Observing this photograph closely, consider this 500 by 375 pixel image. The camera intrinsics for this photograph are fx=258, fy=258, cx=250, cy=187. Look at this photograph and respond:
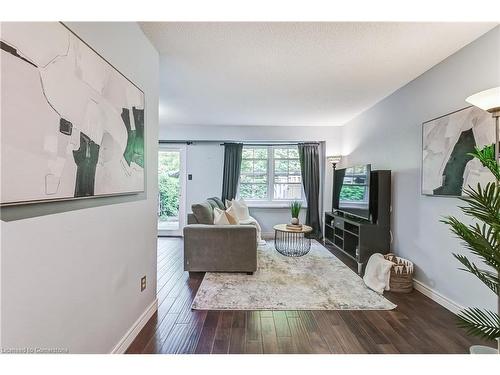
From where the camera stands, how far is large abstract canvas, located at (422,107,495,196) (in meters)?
2.11

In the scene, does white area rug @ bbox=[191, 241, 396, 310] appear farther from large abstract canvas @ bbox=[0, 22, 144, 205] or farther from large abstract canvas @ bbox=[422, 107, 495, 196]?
large abstract canvas @ bbox=[0, 22, 144, 205]

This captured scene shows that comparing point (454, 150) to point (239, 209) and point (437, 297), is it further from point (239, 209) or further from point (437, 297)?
point (239, 209)

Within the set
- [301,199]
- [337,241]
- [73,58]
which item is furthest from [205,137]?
[73,58]

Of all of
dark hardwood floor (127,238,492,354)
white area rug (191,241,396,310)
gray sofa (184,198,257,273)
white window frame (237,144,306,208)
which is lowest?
dark hardwood floor (127,238,492,354)

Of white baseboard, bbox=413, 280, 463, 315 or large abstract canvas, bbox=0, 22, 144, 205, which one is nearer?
large abstract canvas, bbox=0, 22, 144, 205

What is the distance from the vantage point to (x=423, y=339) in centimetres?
200

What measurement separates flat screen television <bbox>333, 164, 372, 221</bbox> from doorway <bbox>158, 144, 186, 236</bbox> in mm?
3246

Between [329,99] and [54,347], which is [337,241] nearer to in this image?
[329,99]

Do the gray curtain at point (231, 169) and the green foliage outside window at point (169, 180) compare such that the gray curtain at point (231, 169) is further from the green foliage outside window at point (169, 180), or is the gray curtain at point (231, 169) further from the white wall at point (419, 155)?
the white wall at point (419, 155)

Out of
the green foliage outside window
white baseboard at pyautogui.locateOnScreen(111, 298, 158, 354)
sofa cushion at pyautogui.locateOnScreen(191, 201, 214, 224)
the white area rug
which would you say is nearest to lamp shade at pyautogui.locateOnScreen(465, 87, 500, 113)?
the white area rug

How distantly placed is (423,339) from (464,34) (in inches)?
97.0

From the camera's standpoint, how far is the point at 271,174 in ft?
19.1

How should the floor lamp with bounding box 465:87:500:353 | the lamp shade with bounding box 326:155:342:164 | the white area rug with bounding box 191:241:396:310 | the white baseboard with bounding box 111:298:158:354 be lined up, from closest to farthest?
the floor lamp with bounding box 465:87:500:353 < the white baseboard with bounding box 111:298:158:354 < the white area rug with bounding box 191:241:396:310 < the lamp shade with bounding box 326:155:342:164
